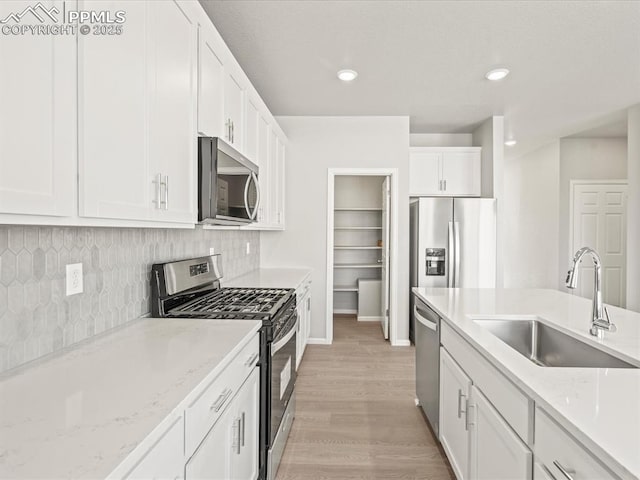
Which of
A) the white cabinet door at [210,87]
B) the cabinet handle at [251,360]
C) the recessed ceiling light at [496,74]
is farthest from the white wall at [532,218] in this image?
the cabinet handle at [251,360]

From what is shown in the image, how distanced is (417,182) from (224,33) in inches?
120

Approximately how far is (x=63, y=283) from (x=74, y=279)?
56mm

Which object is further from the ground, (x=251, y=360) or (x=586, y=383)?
(x=586, y=383)

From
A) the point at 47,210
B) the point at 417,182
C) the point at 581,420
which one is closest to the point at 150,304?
the point at 47,210

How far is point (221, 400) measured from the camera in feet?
4.34

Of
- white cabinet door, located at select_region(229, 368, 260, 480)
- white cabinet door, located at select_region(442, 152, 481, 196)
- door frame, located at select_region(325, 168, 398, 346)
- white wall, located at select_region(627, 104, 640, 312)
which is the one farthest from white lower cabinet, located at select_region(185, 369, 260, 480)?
white wall, located at select_region(627, 104, 640, 312)

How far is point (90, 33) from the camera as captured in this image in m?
1.10

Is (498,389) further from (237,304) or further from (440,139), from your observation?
(440,139)

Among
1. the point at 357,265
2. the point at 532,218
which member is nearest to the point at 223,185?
the point at 357,265

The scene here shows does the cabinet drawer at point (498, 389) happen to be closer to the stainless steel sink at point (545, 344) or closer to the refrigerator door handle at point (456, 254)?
the stainless steel sink at point (545, 344)

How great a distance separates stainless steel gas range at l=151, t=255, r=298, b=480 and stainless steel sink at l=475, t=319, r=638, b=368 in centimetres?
107

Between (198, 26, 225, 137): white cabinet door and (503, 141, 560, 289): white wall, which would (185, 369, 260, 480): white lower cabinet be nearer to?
(198, 26, 225, 137): white cabinet door

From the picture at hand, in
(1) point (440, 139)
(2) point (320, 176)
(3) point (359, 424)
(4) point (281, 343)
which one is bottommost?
(3) point (359, 424)

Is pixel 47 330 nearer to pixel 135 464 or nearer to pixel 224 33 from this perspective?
pixel 135 464
